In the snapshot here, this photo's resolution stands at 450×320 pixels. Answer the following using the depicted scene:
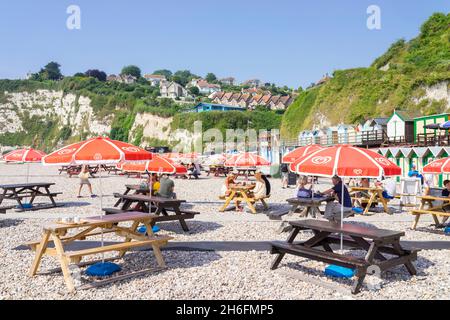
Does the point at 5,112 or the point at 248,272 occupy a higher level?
the point at 5,112

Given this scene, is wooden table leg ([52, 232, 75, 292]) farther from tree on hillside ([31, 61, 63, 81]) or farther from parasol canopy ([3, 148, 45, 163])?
tree on hillside ([31, 61, 63, 81])

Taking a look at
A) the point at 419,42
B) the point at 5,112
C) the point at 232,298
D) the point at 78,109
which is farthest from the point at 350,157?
the point at 5,112

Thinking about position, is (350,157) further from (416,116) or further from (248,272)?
(416,116)

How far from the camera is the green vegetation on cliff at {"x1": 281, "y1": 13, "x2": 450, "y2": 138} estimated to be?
4238cm

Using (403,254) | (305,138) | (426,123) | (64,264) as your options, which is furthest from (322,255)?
(305,138)

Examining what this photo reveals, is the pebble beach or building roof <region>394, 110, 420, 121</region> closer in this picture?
the pebble beach

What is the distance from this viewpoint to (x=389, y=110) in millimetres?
44625

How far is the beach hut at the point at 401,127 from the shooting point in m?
34.7

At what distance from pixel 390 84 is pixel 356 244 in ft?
143

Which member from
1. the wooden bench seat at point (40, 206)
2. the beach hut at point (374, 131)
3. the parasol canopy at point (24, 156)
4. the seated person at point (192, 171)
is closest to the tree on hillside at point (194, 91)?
the beach hut at point (374, 131)

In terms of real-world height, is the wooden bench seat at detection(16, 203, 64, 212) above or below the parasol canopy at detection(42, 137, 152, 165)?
below

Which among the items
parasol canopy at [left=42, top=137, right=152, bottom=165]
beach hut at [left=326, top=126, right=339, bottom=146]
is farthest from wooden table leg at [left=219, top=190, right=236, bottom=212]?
beach hut at [left=326, top=126, right=339, bottom=146]

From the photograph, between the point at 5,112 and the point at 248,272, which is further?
the point at 5,112

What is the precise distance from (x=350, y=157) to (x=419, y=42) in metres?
56.9
